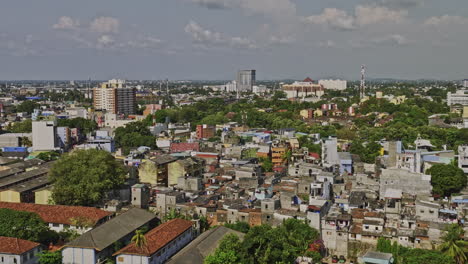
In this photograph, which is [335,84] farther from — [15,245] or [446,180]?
[15,245]

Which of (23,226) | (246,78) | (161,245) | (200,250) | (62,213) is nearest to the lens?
(200,250)

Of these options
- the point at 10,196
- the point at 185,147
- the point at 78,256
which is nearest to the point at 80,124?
the point at 185,147

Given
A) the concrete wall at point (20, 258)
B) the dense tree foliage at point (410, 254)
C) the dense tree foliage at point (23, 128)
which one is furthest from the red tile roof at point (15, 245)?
the dense tree foliage at point (23, 128)

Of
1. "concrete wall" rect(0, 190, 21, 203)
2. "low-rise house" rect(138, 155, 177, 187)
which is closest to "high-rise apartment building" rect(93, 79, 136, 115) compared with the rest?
"low-rise house" rect(138, 155, 177, 187)

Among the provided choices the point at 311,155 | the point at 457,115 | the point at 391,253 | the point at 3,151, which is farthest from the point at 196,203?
the point at 457,115

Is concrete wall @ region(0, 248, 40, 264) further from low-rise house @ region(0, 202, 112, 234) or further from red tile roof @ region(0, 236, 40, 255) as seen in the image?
low-rise house @ region(0, 202, 112, 234)

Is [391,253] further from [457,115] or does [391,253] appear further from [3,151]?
[457,115]
